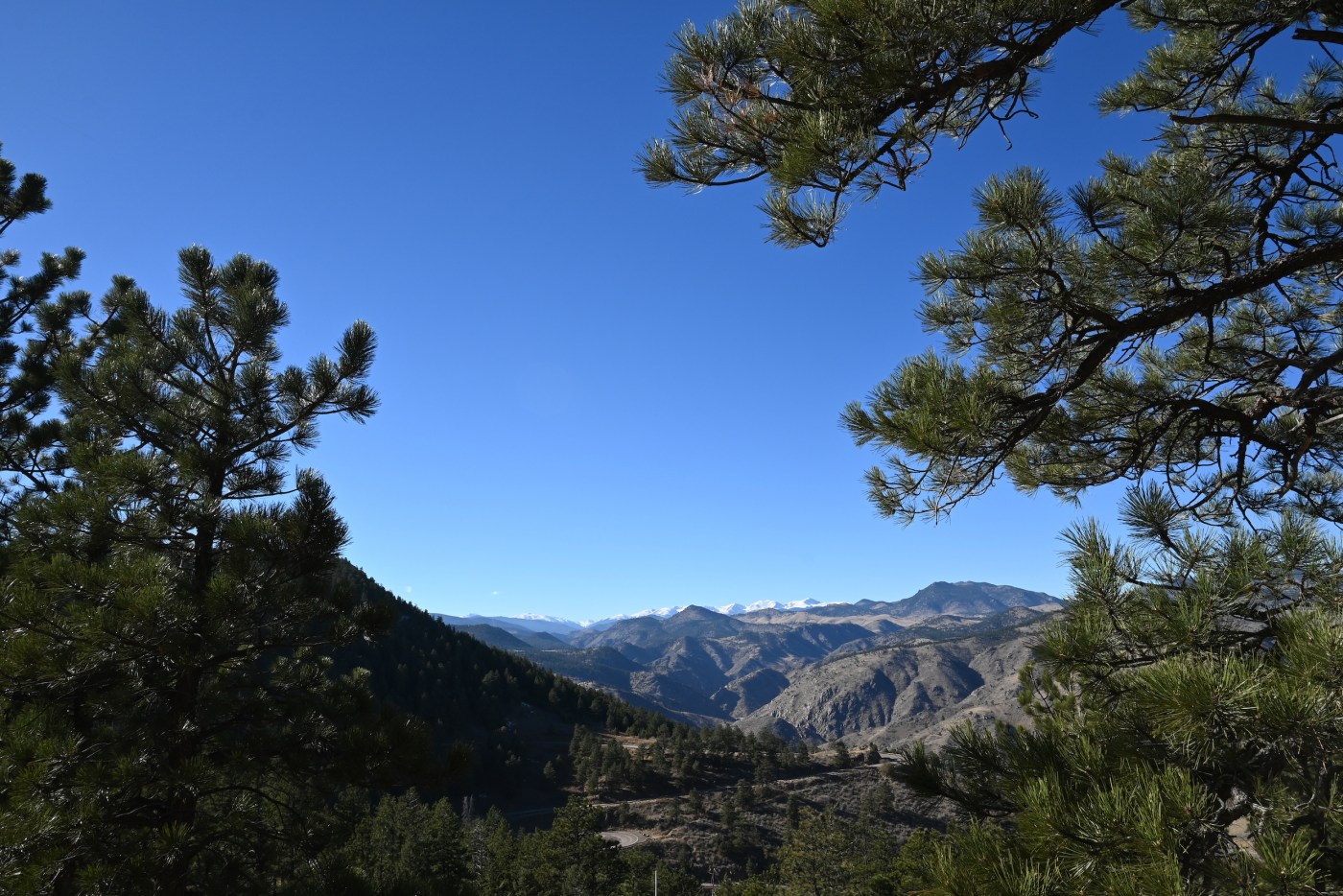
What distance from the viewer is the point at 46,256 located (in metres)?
10.5

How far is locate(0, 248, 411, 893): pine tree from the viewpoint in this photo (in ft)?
15.5

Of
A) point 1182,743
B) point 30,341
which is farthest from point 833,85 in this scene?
point 30,341

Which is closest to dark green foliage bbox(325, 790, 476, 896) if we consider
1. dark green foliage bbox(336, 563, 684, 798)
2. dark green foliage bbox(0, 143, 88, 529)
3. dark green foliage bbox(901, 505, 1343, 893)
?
dark green foliage bbox(0, 143, 88, 529)

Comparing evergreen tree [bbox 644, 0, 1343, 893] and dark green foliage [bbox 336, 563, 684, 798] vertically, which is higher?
evergreen tree [bbox 644, 0, 1343, 893]

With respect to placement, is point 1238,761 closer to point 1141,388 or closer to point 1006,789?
point 1006,789

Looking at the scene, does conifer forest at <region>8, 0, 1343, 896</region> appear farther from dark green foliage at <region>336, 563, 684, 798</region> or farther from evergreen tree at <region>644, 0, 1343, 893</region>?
dark green foliage at <region>336, 563, 684, 798</region>

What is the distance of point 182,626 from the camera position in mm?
5152

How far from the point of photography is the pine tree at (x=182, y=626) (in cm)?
471

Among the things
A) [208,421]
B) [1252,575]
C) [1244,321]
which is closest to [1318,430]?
[1244,321]

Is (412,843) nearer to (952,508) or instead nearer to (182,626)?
(182,626)

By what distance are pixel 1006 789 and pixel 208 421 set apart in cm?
688

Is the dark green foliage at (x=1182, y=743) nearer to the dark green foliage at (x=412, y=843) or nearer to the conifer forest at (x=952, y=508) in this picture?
the conifer forest at (x=952, y=508)

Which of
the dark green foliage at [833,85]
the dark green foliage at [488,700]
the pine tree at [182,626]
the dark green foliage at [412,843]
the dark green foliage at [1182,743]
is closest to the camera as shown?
the dark green foliage at [1182,743]

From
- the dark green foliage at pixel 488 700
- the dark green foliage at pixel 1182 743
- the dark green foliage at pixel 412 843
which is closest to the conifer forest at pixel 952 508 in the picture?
the dark green foliage at pixel 1182 743
